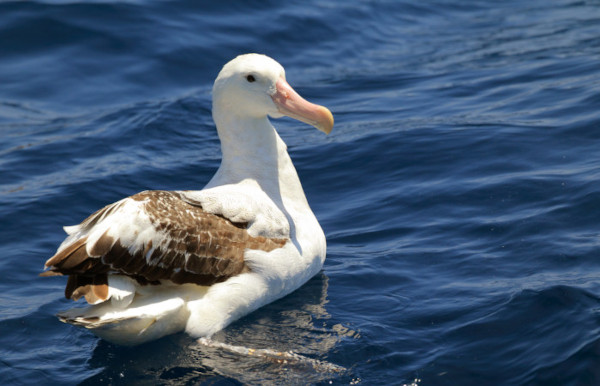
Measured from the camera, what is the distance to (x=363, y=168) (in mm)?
10234

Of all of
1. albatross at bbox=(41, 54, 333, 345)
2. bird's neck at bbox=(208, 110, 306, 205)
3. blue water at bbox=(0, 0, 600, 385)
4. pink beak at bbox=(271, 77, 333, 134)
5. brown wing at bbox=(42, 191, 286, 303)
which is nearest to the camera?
brown wing at bbox=(42, 191, 286, 303)

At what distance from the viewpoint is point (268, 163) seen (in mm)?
7715

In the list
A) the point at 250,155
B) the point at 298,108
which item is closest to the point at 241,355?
the point at 250,155

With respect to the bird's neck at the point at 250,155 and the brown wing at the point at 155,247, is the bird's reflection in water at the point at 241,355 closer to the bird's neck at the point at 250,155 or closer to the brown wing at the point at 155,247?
the brown wing at the point at 155,247

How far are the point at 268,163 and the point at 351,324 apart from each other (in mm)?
1792

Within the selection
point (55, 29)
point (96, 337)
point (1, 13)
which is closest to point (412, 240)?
point (96, 337)

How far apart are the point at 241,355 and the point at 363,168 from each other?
168 inches

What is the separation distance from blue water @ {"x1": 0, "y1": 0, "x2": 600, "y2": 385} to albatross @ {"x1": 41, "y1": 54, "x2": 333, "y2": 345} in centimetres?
29

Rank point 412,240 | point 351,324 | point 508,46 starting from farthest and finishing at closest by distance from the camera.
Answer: point 508,46 < point 412,240 < point 351,324

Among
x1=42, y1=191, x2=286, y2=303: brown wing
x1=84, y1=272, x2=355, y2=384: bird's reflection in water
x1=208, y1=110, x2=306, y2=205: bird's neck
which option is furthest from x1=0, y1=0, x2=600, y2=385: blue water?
x1=208, y1=110, x2=306, y2=205: bird's neck

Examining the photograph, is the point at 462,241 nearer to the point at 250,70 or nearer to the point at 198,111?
the point at 250,70

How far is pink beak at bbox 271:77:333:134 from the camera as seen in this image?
740 cm

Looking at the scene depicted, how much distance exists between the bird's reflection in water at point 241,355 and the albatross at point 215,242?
0.38 feet

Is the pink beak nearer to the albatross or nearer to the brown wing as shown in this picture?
the albatross
